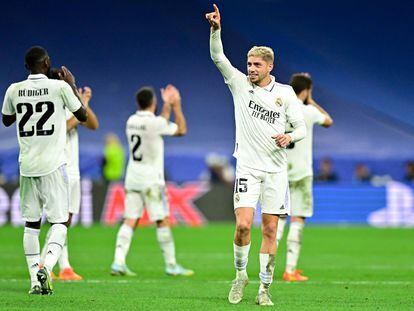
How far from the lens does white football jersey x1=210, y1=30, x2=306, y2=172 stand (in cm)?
983

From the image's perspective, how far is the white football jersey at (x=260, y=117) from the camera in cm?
983

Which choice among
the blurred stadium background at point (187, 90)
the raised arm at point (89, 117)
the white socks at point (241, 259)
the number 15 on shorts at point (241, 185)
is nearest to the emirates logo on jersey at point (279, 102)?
the number 15 on shorts at point (241, 185)

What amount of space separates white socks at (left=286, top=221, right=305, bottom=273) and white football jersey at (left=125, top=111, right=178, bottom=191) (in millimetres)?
2044

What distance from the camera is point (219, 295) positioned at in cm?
1045

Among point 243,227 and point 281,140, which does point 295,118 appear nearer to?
point 281,140

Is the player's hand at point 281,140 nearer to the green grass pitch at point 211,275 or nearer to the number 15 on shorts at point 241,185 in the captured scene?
the number 15 on shorts at point 241,185

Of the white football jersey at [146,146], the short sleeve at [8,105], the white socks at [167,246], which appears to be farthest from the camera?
the white football jersey at [146,146]

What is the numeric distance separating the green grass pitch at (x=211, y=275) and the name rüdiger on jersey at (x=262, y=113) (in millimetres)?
1779

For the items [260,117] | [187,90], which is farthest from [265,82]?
[187,90]

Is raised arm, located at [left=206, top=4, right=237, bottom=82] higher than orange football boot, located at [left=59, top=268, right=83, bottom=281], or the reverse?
raised arm, located at [left=206, top=4, right=237, bottom=82]

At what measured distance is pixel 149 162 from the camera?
549 inches

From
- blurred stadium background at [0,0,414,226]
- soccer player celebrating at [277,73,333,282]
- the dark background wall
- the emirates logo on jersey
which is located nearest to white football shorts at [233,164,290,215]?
the emirates logo on jersey

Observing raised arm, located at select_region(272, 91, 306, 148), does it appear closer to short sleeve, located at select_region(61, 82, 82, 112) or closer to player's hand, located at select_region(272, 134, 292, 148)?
player's hand, located at select_region(272, 134, 292, 148)

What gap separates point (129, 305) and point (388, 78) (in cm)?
641
